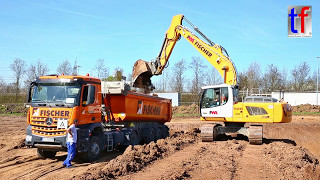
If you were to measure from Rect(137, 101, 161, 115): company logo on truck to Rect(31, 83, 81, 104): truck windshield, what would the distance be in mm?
4164

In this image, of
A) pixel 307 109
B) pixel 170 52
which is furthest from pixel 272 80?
pixel 170 52

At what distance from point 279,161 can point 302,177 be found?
1.79 meters

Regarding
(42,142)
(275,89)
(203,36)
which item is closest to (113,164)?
(42,142)

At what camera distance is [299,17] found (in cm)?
1866

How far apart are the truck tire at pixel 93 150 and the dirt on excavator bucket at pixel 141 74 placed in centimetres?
588

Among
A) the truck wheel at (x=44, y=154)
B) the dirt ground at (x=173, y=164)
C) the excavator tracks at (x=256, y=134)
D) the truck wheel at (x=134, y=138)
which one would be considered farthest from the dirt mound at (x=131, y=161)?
the excavator tracks at (x=256, y=134)

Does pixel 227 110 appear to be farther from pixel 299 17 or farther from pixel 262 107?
pixel 299 17

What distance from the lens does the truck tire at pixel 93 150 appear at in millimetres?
11221

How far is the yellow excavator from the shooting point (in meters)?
15.6

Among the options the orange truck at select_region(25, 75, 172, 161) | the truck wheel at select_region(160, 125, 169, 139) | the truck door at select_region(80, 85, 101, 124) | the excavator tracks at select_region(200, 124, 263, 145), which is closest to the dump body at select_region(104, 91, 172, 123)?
the orange truck at select_region(25, 75, 172, 161)

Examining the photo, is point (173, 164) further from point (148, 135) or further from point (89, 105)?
point (148, 135)

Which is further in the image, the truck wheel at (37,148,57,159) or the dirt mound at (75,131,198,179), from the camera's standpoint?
the truck wheel at (37,148,57,159)

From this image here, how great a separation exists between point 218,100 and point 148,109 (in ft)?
11.8

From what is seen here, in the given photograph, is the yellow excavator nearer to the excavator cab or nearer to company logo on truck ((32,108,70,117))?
the excavator cab
